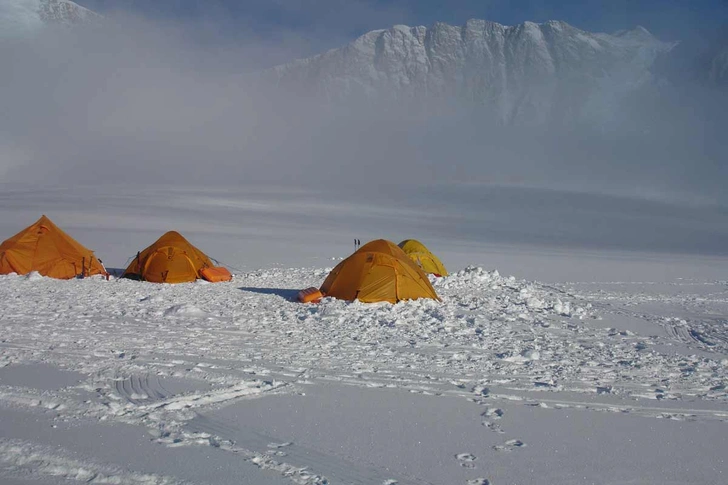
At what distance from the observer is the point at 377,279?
12953 mm

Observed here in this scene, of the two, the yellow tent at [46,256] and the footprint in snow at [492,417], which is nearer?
the footprint in snow at [492,417]

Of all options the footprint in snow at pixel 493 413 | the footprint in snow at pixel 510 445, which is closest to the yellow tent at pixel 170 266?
the footprint in snow at pixel 493 413

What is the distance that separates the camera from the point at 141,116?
146 metres

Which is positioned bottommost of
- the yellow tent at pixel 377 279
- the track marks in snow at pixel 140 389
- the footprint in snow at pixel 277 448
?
the footprint in snow at pixel 277 448

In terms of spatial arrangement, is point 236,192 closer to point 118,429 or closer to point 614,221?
point 614,221

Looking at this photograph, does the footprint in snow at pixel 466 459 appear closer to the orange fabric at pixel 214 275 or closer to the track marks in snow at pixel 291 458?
the track marks in snow at pixel 291 458

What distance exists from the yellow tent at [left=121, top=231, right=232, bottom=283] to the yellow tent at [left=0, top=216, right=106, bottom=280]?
124cm

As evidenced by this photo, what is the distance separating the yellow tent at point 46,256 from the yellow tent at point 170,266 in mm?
1244

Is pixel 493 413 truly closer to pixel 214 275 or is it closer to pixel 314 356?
pixel 314 356

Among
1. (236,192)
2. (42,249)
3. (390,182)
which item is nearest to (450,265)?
(42,249)

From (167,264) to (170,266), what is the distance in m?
0.09

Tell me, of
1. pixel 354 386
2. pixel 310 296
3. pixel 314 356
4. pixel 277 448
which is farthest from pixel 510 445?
pixel 310 296

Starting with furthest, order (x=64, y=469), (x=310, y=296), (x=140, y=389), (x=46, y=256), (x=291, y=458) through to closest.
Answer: (x=46, y=256) < (x=310, y=296) < (x=140, y=389) < (x=291, y=458) < (x=64, y=469)

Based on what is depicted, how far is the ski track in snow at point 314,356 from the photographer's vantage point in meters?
5.67
